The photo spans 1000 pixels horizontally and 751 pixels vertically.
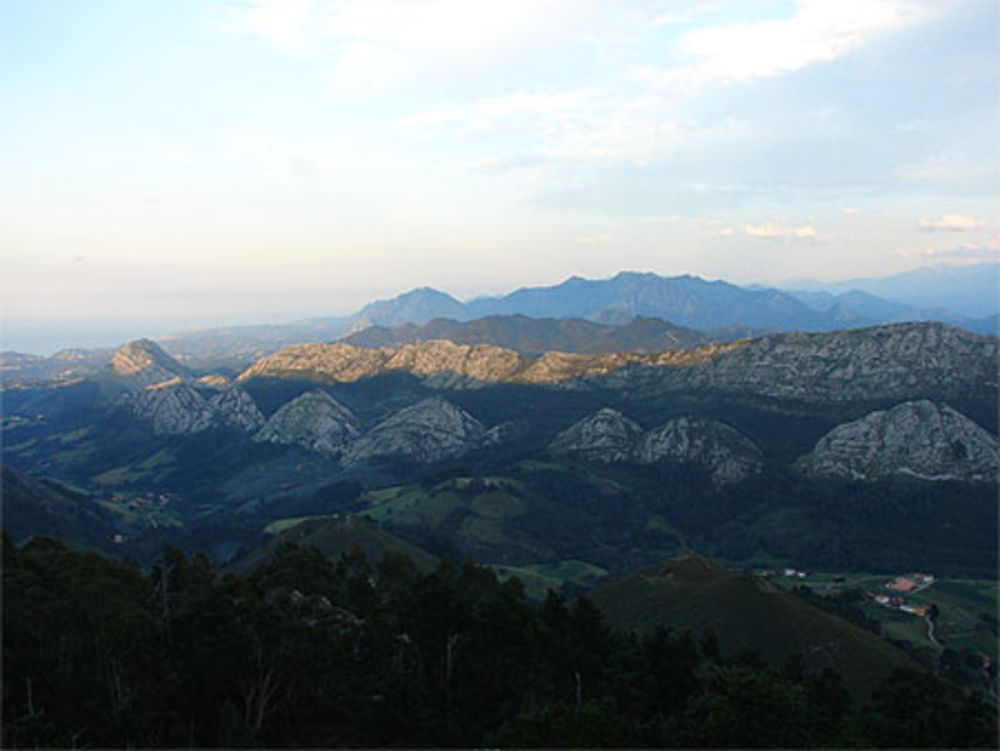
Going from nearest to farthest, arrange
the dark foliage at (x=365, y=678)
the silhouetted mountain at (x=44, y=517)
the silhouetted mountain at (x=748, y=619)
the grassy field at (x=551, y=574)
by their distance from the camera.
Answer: the dark foliage at (x=365, y=678) → the silhouetted mountain at (x=748, y=619) → the silhouetted mountain at (x=44, y=517) → the grassy field at (x=551, y=574)

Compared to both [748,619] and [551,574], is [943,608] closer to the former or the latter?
[748,619]

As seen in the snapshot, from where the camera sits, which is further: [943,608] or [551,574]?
[551,574]

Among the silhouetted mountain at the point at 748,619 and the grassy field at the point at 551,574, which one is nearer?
the silhouetted mountain at the point at 748,619

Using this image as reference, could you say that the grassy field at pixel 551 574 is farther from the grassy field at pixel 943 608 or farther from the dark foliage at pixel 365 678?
the dark foliage at pixel 365 678

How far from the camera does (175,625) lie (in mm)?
42938

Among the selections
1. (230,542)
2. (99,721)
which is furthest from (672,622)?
(230,542)

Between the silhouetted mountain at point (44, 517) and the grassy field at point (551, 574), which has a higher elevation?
the silhouetted mountain at point (44, 517)

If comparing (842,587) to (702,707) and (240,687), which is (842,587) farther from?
(240,687)

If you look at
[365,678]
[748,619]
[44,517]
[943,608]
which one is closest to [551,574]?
[943,608]

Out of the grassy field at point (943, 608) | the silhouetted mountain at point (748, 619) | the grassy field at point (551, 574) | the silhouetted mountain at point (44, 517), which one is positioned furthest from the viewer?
the grassy field at point (551, 574)

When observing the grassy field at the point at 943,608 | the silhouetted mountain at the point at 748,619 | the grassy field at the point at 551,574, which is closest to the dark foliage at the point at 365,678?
the silhouetted mountain at the point at 748,619

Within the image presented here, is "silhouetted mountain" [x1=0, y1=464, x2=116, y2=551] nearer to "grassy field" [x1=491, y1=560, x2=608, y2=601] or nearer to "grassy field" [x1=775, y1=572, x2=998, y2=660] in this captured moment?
"grassy field" [x1=491, y1=560, x2=608, y2=601]

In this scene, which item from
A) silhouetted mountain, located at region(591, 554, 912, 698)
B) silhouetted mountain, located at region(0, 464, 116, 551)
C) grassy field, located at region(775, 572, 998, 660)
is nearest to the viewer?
silhouetted mountain, located at region(591, 554, 912, 698)

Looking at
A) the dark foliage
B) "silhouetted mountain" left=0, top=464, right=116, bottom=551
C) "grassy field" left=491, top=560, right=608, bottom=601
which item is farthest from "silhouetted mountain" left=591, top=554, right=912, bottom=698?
"silhouetted mountain" left=0, top=464, right=116, bottom=551
